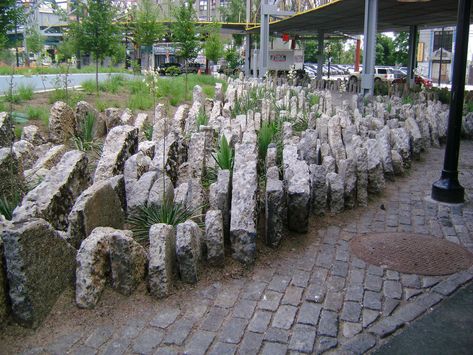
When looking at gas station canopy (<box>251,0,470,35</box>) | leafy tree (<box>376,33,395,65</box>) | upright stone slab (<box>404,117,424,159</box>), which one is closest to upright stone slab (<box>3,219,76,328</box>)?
upright stone slab (<box>404,117,424,159</box>)

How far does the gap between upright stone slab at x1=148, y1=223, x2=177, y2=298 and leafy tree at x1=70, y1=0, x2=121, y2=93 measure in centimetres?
1214

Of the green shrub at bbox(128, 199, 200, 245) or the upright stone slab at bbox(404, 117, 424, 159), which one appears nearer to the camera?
the green shrub at bbox(128, 199, 200, 245)

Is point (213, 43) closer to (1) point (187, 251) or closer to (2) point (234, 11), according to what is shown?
(1) point (187, 251)

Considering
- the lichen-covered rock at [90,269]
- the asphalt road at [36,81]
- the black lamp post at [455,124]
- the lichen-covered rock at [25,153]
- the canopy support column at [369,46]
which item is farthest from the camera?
the canopy support column at [369,46]

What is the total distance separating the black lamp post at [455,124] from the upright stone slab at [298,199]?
2.50 meters

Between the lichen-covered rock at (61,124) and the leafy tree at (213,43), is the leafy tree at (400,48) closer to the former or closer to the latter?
the leafy tree at (213,43)

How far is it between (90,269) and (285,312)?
147 centimetres

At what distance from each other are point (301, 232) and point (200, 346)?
2.13 m

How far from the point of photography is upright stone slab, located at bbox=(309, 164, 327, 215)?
5.77 meters

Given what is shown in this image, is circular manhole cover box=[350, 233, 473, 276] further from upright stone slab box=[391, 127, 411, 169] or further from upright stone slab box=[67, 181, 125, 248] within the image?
upright stone slab box=[391, 127, 411, 169]

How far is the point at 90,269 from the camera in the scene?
3.81m

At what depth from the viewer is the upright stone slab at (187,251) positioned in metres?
4.05

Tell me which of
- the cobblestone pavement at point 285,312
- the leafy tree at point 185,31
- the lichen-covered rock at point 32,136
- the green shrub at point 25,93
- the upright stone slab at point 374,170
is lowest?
the cobblestone pavement at point 285,312

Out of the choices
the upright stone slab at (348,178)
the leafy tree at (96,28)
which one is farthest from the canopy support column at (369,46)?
the upright stone slab at (348,178)
